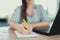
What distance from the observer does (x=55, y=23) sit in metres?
1.52

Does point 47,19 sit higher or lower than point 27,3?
lower

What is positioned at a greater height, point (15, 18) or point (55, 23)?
point (55, 23)

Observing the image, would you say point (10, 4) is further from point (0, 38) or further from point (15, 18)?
point (0, 38)

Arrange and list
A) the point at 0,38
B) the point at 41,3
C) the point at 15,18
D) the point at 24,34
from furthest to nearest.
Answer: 1. the point at 41,3
2. the point at 15,18
3. the point at 24,34
4. the point at 0,38

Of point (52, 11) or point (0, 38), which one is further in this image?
point (52, 11)

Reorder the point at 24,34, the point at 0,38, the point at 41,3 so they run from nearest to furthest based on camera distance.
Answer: the point at 0,38, the point at 24,34, the point at 41,3

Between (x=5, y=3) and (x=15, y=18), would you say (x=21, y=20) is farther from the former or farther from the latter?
(x=5, y=3)

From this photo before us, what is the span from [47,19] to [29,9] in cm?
27

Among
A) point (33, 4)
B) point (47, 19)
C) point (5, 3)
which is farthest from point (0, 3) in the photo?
point (47, 19)

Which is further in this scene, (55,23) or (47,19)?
(47,19)

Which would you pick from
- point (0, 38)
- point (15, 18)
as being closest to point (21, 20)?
point (15, 18)

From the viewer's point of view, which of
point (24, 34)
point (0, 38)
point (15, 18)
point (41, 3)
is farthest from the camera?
point (41, 3)

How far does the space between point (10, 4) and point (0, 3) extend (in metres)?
0.13

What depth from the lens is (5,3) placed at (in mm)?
2174
